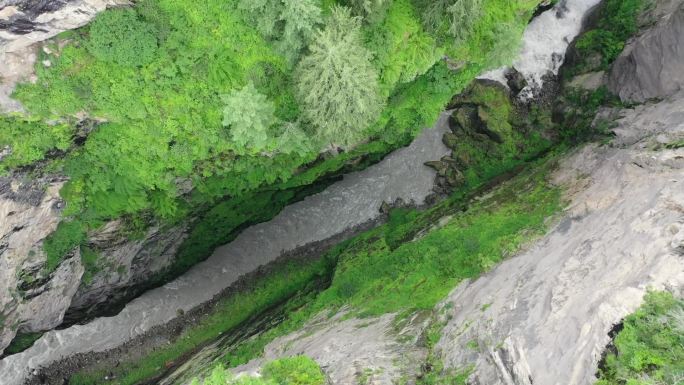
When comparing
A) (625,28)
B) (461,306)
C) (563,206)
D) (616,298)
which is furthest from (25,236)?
(625,28)

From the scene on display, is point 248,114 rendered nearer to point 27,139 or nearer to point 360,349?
point 27,139

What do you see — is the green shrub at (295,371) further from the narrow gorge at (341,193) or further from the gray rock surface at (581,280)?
the gray rock surface at (581,280)

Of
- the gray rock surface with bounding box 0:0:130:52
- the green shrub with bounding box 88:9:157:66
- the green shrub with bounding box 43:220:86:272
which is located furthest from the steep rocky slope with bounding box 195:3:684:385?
the gray rock surface with bounding box 0:0:130:52

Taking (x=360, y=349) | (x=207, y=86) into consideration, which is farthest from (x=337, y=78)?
(x=360, y=349)

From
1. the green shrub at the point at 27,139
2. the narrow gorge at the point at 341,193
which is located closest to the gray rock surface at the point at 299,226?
the narrow gorge at the point at 341,193

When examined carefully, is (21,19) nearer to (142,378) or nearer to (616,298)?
(616,298)
